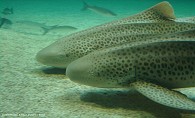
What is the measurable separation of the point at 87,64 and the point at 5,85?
1.28m

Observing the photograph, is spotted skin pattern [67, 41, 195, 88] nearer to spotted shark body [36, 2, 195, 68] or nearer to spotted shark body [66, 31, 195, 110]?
spotted shark body [66, 31, 195, 110]

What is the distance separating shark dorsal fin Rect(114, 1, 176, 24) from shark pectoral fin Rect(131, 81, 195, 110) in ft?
5.51

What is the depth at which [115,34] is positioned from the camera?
4.45 meters

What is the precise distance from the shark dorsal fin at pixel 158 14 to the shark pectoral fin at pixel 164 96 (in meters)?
1.68

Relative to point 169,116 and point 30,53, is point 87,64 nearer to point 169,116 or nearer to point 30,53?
point 169,116

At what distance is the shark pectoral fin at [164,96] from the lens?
8.71ft

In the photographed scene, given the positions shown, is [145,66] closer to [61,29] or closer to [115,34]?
[115,34]

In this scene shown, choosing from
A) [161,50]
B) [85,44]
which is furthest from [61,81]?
[161,50]

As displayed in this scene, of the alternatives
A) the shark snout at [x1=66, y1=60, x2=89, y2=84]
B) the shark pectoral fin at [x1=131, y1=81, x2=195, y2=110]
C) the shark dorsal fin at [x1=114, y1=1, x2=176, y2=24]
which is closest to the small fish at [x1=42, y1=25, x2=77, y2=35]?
the shark dorsal fin at [x1=114, y1=1, x2=176, y2=24]

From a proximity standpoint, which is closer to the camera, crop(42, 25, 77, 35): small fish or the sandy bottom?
the sandy bottom

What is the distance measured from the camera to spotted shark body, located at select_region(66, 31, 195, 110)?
309 cm

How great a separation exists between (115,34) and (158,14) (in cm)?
76

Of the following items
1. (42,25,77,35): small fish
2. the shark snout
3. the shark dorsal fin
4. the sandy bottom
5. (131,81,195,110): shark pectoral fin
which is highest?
the shark dorsal fin

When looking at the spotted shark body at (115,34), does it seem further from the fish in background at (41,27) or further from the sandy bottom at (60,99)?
the fish in background at (41,27)
